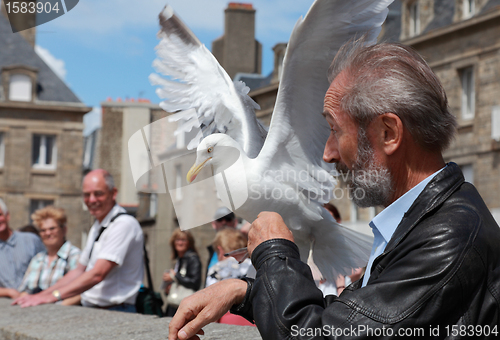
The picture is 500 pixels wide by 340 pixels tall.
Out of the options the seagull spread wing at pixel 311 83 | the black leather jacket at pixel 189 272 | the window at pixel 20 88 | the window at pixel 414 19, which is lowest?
the black leather jacket at pixel 189 272

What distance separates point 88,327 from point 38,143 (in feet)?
86.3

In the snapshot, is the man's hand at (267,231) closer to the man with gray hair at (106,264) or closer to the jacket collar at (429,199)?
the jacket collar at (429,199)

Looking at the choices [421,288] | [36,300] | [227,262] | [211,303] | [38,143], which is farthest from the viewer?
[38,143]

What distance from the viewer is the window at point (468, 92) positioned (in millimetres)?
16469

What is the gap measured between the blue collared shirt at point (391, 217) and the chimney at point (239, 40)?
21658mm

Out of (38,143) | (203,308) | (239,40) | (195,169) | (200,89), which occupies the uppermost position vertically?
(239,40)

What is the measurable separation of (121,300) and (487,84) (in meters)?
13.3

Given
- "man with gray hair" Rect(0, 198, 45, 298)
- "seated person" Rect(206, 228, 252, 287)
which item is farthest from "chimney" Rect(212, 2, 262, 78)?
"seated person" Rect(206, 228, 252, 287)

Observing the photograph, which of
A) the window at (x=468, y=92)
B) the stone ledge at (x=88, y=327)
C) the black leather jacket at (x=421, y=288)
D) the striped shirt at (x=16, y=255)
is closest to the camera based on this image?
the black leather jacket at (x=421, y=288)

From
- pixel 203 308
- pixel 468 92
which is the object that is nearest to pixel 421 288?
pixel 203 308

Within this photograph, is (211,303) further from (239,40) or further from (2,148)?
(2,148)

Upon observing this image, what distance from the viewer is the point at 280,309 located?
1473 millimetres

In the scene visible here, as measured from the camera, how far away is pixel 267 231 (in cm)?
165

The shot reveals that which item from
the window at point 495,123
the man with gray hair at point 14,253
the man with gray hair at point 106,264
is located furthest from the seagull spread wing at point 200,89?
the window at point 495,123
